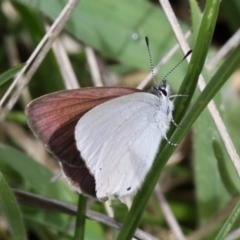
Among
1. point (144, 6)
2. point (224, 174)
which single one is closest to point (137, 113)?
point (224, 174)

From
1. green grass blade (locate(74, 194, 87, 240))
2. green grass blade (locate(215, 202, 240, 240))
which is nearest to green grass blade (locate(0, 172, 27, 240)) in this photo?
green grass blade (locate(74, 194, 87, 240))

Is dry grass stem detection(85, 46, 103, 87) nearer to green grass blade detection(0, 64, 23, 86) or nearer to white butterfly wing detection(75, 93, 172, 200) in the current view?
white butterfly wing detection(75, 93, 172, 200)

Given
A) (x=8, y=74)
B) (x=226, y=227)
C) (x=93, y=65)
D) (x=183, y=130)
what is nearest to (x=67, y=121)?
(x=8, y=74)

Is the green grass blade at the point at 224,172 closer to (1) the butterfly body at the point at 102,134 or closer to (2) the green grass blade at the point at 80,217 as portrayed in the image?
(1) the butterfly body at the point at 102,134

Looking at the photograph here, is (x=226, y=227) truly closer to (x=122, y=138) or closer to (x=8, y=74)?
(x=122, y=138)

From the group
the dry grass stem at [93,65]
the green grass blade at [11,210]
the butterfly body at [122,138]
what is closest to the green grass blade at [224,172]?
the butterfly body at [122,138]
